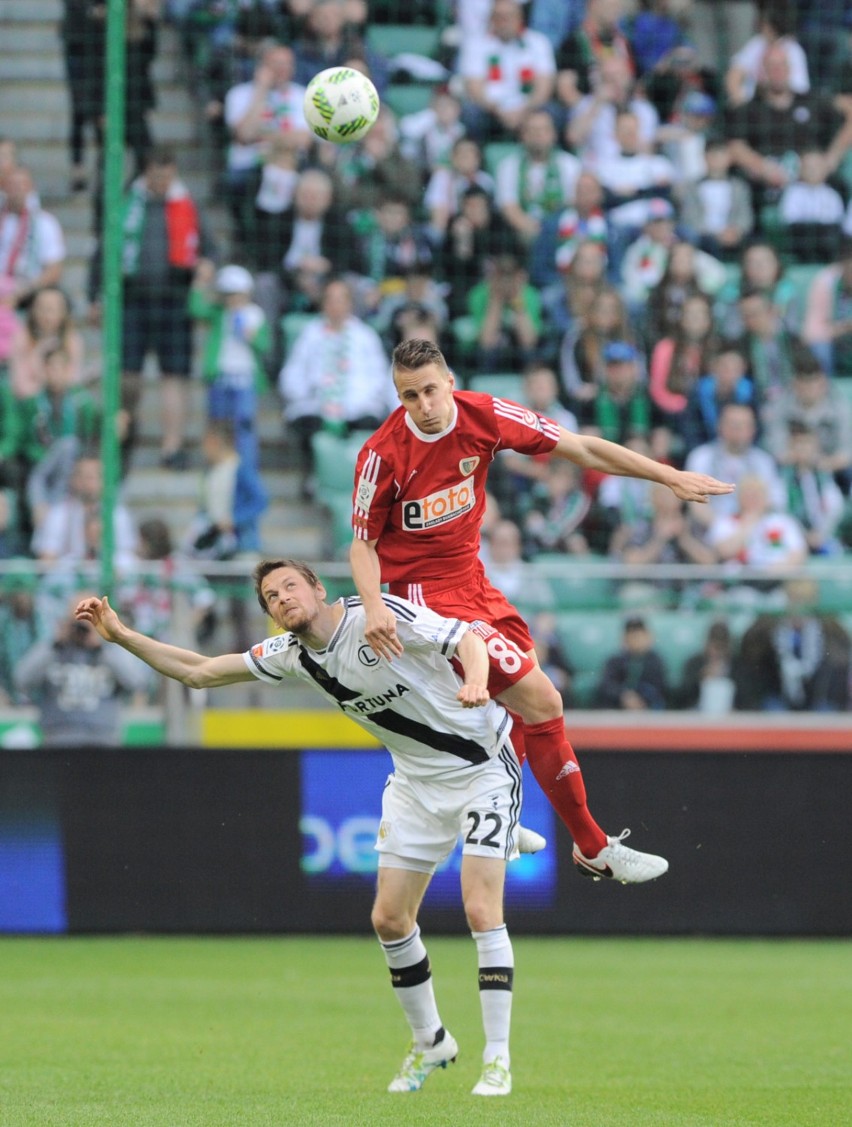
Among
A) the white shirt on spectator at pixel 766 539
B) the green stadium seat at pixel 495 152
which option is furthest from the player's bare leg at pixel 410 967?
the green stadium seat at pixel 495 152

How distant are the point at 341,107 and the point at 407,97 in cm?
786

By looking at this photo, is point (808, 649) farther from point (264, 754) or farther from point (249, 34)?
point (249, 34)

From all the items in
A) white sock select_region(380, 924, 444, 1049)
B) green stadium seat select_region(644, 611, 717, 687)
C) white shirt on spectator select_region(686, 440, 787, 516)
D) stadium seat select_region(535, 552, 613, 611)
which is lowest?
white sock select_region(380, 924, 444, 1049)

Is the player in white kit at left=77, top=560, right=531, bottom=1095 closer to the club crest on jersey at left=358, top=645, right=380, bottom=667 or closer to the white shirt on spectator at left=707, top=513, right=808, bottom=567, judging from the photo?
the club crest on jersey at left=358, top=645, right=380, bottom=667

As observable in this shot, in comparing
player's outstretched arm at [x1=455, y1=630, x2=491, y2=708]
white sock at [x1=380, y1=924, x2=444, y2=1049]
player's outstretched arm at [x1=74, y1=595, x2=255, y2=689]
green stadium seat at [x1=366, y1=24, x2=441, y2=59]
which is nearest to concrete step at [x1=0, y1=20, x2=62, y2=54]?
green stadium seat at [x1=366, y1=24, x2=441, y2=59]

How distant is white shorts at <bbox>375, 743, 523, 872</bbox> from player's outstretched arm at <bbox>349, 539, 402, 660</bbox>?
67 centimetres

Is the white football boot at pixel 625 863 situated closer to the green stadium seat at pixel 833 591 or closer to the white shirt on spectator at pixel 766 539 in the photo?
the green stadium seat at pixel 833 591

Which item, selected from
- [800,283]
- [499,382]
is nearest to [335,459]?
[499,382]

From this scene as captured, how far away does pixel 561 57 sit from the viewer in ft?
52.1

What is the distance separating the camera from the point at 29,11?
1441 centimetres

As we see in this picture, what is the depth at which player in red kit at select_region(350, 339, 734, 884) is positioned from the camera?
6884 millimetres

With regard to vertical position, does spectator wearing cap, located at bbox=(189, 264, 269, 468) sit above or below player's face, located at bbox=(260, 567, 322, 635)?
above

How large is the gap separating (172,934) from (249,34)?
24.3 ft

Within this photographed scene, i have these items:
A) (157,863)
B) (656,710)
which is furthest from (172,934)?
(656,710)
